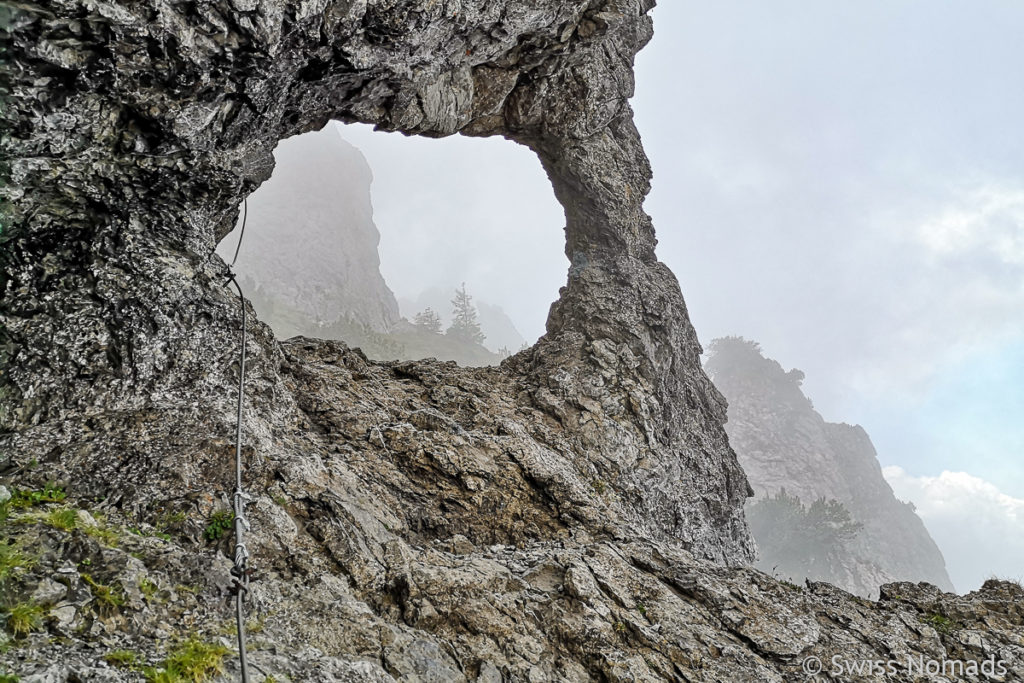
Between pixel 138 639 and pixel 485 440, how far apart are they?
7876 millimetres

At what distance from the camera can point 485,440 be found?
42.7ft

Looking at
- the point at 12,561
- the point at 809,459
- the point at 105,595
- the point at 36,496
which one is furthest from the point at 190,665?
the point at 809,459

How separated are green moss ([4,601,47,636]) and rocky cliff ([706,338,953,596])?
69.6m

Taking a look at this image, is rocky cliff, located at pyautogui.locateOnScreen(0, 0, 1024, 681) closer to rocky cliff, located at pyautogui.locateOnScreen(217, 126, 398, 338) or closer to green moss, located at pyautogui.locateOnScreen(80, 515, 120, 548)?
green moss, located at pyautogui.locateOnScreen(80, 515, 120, 548)

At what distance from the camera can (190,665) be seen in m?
5.83

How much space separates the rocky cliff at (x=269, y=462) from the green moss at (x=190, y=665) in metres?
0.03

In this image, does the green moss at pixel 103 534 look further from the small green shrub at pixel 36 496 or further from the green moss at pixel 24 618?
the green moss at pixel 24 618

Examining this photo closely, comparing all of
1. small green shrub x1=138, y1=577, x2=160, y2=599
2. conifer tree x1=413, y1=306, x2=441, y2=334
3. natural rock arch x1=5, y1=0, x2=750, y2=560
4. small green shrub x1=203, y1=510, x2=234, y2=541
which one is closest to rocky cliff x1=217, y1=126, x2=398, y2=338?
conifer tree x1=413, y1=306, x2=441, y2=334

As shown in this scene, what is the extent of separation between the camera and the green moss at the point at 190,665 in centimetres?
557

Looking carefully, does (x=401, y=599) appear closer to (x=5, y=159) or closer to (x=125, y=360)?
(x=125, y=360)

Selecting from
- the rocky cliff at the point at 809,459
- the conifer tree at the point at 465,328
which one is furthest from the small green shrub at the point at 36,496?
the rocky cliff at the point at 809,459

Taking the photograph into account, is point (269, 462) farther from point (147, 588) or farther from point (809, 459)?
point (809, 459)

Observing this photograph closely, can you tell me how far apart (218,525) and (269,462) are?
1.78 meters

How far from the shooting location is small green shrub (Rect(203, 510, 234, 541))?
8148 millimetres
